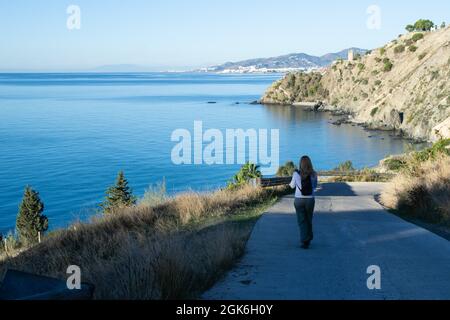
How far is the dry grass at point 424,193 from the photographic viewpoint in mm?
13602

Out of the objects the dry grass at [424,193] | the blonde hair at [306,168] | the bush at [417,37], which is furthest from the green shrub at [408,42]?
the blonde hair at [306,168]

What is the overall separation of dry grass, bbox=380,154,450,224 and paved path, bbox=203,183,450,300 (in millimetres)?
1058

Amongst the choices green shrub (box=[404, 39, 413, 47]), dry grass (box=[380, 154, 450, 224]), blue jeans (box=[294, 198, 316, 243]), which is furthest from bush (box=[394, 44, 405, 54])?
blue jeans (box=[294, 198, 316, 243])

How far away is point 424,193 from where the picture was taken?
589 inches

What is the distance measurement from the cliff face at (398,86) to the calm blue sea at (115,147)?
5732 mm

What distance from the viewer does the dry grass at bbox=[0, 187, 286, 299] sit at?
666cm

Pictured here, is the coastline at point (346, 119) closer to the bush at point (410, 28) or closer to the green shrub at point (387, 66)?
the green shrub at point (387, 66)

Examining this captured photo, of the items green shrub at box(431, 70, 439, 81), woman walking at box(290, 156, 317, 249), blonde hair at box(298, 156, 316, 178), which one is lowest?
woman walking at box(290, 156, 317, 249)

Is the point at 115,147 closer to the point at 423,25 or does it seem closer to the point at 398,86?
the point at 398,86

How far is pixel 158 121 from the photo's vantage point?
10375 cm

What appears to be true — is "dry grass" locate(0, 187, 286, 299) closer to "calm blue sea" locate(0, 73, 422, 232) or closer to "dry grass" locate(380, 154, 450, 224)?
"dry grass" locate(380, 154, 450, 224)

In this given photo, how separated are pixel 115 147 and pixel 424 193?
61117 mm

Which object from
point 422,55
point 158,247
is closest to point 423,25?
point 422,55

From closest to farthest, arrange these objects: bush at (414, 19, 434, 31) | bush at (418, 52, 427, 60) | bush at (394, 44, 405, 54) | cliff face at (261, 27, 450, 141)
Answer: cliff face at (261, 27, 450, 141) → bush at (418, 52, 427, 60) → bush at (394, 44, 405, 54) → bush at (414, 19, 434, 31)
